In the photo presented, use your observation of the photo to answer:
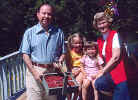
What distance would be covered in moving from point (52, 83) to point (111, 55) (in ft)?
2.12

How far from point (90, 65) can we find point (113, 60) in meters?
0.98

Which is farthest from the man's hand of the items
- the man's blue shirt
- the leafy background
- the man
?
the leafy background

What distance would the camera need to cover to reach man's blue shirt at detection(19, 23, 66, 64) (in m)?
2.76

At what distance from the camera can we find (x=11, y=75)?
4.89 m

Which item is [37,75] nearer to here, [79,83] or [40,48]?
[40,48]

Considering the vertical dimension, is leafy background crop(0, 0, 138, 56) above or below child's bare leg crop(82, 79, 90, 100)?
above

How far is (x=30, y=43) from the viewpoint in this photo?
9.08ft

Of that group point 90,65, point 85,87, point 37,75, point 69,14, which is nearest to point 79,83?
point 85,87

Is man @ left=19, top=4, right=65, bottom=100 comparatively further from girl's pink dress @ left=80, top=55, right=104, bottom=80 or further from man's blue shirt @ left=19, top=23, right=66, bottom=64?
girl's pink dress @ left=80, top=55, right=104, bottom=80

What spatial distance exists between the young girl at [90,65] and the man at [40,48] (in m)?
0.66

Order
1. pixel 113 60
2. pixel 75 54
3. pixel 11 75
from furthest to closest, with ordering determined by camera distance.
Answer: pixel 11 75, pixel 75 54, pixel 113 60

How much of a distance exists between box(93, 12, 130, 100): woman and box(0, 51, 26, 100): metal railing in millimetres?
1934

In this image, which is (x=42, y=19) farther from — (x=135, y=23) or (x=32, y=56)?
(x=135, y=23)

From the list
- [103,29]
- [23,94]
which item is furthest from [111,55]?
[23,94]
